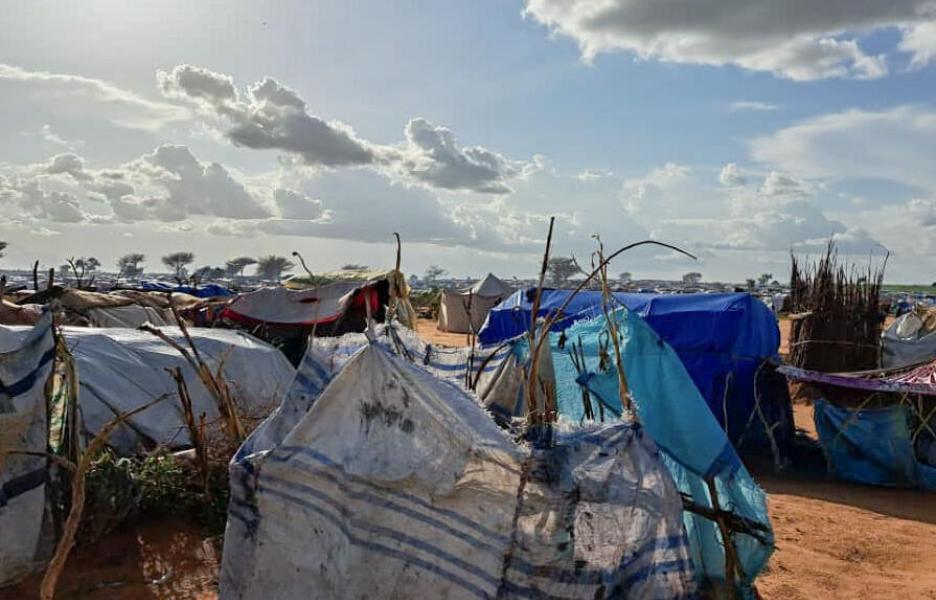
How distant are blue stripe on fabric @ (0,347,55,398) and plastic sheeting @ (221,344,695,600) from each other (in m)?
2.10

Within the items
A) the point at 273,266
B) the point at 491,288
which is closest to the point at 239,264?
the point at 273,266

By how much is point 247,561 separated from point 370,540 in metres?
0.67

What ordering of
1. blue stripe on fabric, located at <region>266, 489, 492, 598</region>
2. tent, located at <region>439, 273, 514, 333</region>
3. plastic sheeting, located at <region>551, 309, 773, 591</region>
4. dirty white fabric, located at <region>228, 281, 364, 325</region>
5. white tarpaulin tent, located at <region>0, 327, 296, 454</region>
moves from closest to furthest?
blue stripe on fabric, located at <region>266, 489, 492, 598</region>, plastic sheeting, located at <region>551, 309, 773, 591</region>, white tarpaulin tent, located at <region>0, 327, 296, 454</region>, dirty white fabric, located at <region>228, 281, 364, 325</region>, tent, located at <region>439, 273, 514, 333</region>

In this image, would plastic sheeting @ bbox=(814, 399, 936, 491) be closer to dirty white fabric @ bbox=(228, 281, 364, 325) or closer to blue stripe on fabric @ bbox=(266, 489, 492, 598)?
blue stripe on fabric @ bbox=(266, 489, 492, 598)

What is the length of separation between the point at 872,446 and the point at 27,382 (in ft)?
27.3

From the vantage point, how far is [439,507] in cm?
333

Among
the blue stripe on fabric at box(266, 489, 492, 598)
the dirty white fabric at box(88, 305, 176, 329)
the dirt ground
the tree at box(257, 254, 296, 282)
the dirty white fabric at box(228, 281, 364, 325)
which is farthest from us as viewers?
the tree at box(257, 254, 296, 282)

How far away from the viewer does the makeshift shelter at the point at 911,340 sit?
43.6 ft

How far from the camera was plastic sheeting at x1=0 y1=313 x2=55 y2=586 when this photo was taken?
454cm

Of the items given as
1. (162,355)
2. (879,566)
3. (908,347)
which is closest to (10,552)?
(162,355)

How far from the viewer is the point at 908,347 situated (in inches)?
556

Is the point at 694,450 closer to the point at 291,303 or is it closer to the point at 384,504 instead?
the point at 384,504

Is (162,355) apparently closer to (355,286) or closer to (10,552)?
(10,552)

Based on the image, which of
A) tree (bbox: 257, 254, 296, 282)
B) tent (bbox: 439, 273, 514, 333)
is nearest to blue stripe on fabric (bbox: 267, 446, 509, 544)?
tent (bbox: 439, 273, 514, 333)
